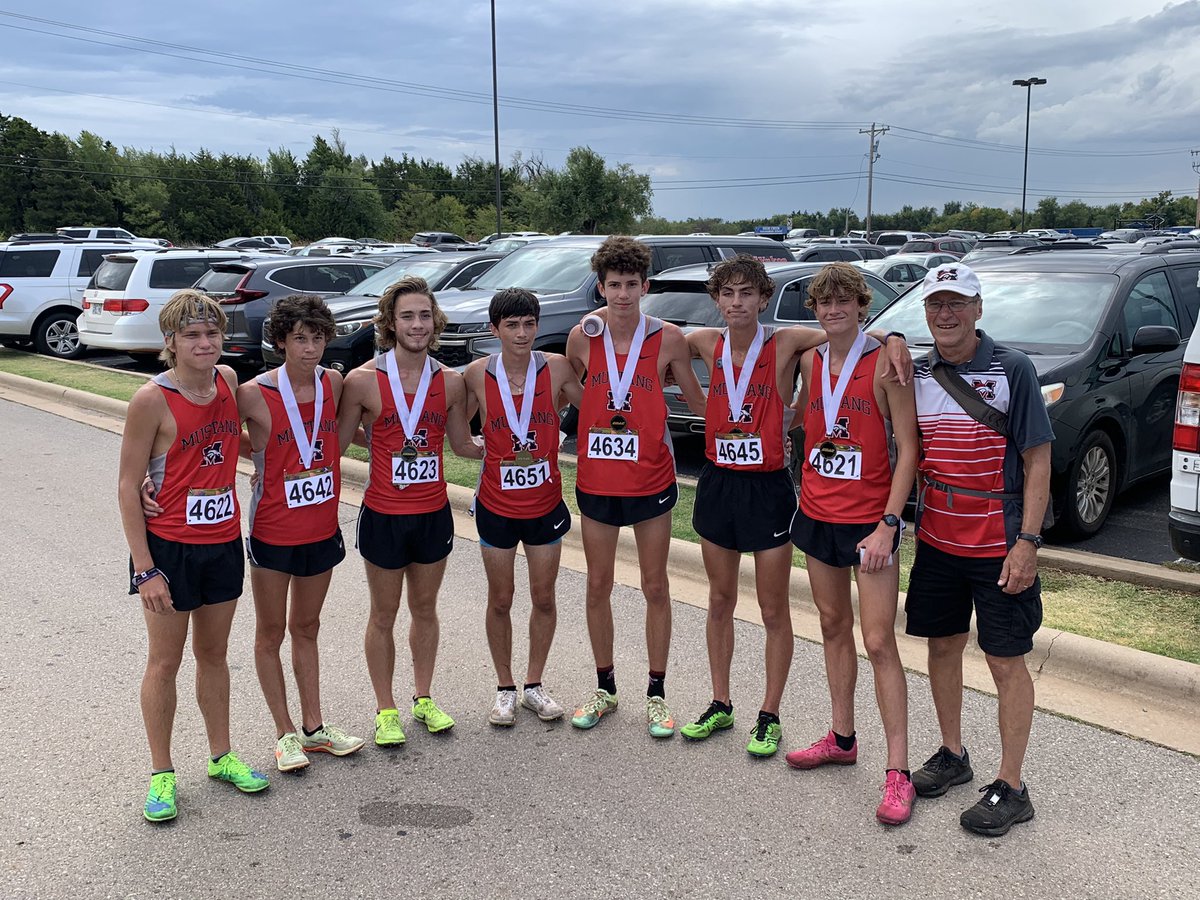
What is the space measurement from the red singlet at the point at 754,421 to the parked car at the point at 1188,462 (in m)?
2.19

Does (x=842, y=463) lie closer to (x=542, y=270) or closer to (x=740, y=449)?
(x=740, y=449)

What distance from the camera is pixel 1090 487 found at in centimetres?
682

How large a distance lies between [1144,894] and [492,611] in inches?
103

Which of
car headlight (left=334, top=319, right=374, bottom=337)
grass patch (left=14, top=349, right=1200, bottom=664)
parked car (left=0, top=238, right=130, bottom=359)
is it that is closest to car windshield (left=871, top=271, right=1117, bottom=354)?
grass patch (left=14, top=349, right=1200, bottom=664)

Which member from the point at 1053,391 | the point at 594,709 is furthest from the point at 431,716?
the point at 1053,391

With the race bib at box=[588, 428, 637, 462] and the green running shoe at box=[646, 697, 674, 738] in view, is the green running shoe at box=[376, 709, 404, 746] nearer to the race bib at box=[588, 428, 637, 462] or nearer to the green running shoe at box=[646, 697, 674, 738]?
the green running shoe at box=[646, 697, 674, 738]

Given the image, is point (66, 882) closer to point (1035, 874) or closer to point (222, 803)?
point (222, 803)

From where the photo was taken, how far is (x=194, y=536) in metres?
3.72

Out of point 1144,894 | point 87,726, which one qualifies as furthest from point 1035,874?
point 87,726

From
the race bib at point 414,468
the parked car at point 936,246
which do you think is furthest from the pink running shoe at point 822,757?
the parked car at point 936,246

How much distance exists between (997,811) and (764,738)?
0.93 metres

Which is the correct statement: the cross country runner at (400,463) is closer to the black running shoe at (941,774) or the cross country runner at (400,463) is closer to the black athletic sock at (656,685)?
the black athletic sock at (656,685)

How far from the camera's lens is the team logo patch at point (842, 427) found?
3809mm

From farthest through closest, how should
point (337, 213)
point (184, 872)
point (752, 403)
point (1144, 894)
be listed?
1. point (337, 213)
2. point (752, 403)
3. point (184, 872)
4. point (1144, 894)
